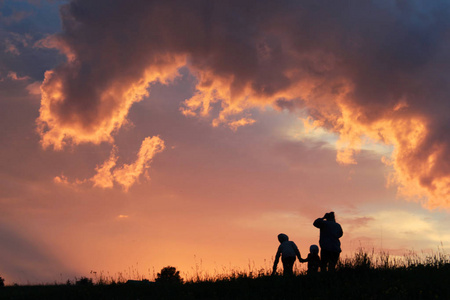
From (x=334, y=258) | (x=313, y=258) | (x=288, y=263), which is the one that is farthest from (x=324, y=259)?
(x=313, y=258)

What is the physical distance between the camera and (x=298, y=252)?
50.5 feet

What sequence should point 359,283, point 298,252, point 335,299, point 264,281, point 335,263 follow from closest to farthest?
point 335,299
point 359,283
point 264,281
point 335,263
point 298,252

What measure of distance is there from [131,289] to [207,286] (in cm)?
244

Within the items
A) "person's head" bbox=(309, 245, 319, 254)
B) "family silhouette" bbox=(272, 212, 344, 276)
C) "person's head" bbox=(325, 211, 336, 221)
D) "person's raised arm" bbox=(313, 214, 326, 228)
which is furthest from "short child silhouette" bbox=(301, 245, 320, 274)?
"person's head" bbox=(325, 211, 336, 221)

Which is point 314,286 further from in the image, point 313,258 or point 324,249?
point 313,258

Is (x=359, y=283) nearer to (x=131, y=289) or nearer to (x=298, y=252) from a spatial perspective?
(x=298, y=252)

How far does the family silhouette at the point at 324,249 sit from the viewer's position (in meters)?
14.2

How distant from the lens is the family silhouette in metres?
14.2

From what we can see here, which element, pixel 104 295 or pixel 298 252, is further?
pixel 298 252

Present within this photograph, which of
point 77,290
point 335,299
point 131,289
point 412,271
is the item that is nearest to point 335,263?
point 412,271

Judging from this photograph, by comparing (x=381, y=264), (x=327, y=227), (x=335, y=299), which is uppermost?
(x=327, y=227)

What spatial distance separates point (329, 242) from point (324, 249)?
0.31 metres

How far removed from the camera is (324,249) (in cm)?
1435

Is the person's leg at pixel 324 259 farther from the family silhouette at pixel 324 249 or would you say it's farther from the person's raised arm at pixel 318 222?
the person's raised arm at pixel 318 222
